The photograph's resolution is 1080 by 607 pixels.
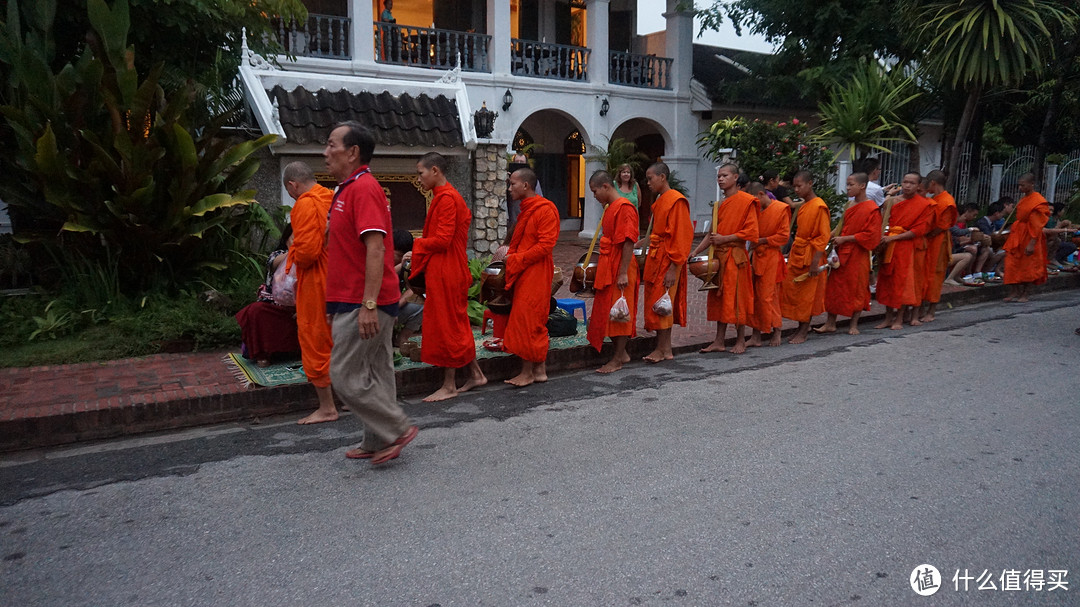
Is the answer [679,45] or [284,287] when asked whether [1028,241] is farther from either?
[284,287]

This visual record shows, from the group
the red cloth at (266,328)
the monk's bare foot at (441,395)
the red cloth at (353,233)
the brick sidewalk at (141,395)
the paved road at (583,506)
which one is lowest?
the paved road at (583,506)

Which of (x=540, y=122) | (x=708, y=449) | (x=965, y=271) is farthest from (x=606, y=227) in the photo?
(x=540, y=122)

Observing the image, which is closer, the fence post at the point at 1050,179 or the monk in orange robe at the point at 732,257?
the monk in orange robe at the point at 732,257

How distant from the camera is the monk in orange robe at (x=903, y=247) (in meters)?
9.09

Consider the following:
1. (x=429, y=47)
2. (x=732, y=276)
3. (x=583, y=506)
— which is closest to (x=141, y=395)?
(x=583, y=506)

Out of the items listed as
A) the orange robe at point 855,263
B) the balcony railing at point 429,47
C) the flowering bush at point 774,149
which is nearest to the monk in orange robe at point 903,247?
the orange robe at point 855,263

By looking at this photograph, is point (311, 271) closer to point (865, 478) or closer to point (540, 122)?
point (865, 478)

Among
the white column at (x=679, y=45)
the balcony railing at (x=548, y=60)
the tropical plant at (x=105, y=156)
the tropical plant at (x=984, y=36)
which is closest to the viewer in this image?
the tropical plant at (x=105, y=156)

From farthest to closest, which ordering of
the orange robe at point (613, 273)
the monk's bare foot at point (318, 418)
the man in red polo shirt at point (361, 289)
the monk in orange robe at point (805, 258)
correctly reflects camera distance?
the monk in orange robe at point (805, 258)
the orange robe at point (613, 273)
the monk's bare foot at point (318, 418)
the man in red polo shirt at point (361, 289)

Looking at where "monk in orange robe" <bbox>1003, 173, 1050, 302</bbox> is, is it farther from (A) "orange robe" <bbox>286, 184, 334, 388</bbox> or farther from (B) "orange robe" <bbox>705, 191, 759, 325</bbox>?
(A) "orange robe" <bbox>286, 184, 334, 388</bbox>

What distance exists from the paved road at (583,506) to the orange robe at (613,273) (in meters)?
0.92

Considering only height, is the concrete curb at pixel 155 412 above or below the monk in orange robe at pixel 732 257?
below

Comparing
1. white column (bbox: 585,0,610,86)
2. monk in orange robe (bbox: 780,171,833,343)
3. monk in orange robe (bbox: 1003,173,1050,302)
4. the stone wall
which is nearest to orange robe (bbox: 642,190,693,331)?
monk in orange robe (bbox: 780,171,833,343)

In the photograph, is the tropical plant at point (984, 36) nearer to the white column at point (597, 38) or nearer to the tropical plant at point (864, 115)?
the tropical plant at point (864, 115)
